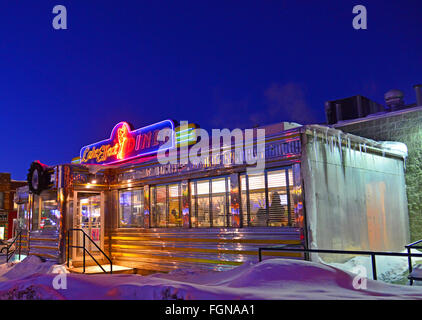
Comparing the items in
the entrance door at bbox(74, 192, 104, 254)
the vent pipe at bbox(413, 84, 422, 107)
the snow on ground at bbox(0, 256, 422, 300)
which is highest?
the vent pipe at bbox(413, 84, 422, 107)

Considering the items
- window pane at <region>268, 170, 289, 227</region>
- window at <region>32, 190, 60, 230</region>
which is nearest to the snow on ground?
window pane at <region>268, 170, 289, 227</region>

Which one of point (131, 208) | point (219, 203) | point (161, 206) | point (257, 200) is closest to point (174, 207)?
point (161, 206)

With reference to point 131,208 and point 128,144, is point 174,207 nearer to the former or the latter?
point 131,208

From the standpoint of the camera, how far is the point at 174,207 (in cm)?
1207

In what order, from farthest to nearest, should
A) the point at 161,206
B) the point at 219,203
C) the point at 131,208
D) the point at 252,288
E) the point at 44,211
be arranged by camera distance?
the point at 44,211 → the point at 131,208 → the point at 161,206 → the point at 219,203 → the point at 252,288

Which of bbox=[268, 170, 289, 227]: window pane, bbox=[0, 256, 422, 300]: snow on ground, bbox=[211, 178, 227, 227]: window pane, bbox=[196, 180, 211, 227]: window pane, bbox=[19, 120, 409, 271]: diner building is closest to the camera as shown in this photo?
bbox=[0, 256, 422, 300]: snow on ground

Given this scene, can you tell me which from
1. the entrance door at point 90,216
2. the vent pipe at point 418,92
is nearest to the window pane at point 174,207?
the entrance door at point 90,216

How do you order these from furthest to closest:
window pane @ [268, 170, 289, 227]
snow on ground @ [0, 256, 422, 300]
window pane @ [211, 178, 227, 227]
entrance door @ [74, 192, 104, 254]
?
entrance door @ [74, 192, 104, 254], window pane @ [211, 178, 227, 227], window pane @ [268, 170, 289, 227], snow on ground @ [0, 256, 422, 300]

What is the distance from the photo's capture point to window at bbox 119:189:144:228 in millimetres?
13242

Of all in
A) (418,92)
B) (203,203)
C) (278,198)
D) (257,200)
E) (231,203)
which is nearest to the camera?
(278,198)

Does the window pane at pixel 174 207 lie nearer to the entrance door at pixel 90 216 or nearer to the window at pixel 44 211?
the entrance door at pixel 90 216

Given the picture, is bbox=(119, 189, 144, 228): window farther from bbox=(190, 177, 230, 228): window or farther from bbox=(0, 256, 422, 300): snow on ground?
bbox=(0, 256, 422, 300): snow on ground

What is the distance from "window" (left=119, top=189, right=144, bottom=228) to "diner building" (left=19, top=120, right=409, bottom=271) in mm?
34

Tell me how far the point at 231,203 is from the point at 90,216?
6.21 m
